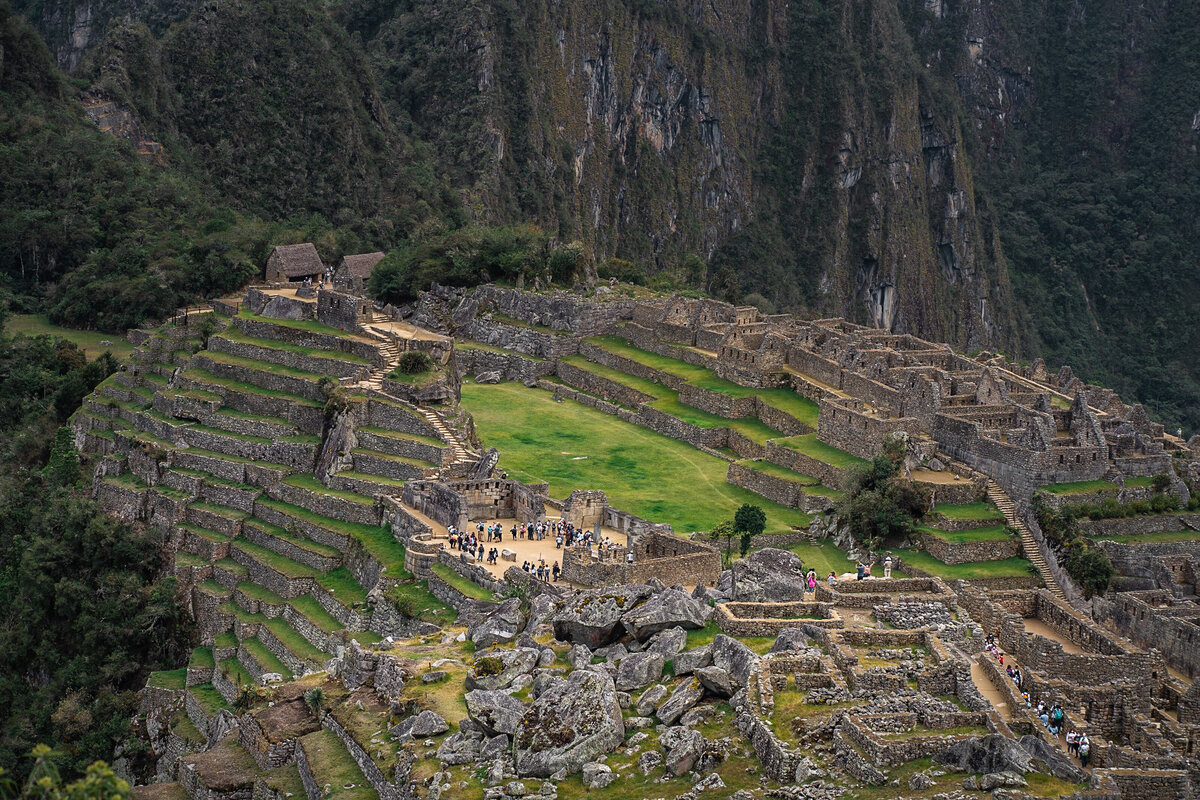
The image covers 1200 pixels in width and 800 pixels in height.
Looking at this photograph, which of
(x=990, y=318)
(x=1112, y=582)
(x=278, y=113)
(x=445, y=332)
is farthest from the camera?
(x=990, y=318)

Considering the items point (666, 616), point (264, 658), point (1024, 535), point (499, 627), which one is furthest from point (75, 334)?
point (666, 616)

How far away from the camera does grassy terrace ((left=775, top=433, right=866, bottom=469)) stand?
4988 cm

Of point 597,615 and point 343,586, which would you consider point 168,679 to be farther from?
point 597,615

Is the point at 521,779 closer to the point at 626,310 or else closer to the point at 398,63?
the point at 626,310

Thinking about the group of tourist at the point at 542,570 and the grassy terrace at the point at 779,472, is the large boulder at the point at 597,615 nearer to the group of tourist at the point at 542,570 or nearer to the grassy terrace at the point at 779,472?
the group of tourist at the point at 542,570

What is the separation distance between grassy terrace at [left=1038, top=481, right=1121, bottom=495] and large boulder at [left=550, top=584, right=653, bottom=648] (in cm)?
2137

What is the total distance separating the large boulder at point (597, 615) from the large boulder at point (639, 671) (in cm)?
140

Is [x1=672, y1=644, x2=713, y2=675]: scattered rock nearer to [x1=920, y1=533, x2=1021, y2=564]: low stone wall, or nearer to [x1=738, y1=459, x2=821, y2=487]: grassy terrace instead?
[x1=920, y1=533, x2=1021, y2=564]: low stone wall

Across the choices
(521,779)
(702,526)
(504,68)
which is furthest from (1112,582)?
(504,68)

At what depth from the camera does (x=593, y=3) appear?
6314 inches

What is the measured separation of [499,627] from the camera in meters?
30.6

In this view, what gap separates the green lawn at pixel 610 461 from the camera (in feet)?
155

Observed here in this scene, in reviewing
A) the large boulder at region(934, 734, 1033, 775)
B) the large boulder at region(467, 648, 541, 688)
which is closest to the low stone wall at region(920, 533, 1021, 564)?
the large boulder at region(467, 648, 541, 688)

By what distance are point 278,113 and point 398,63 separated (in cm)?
2511
